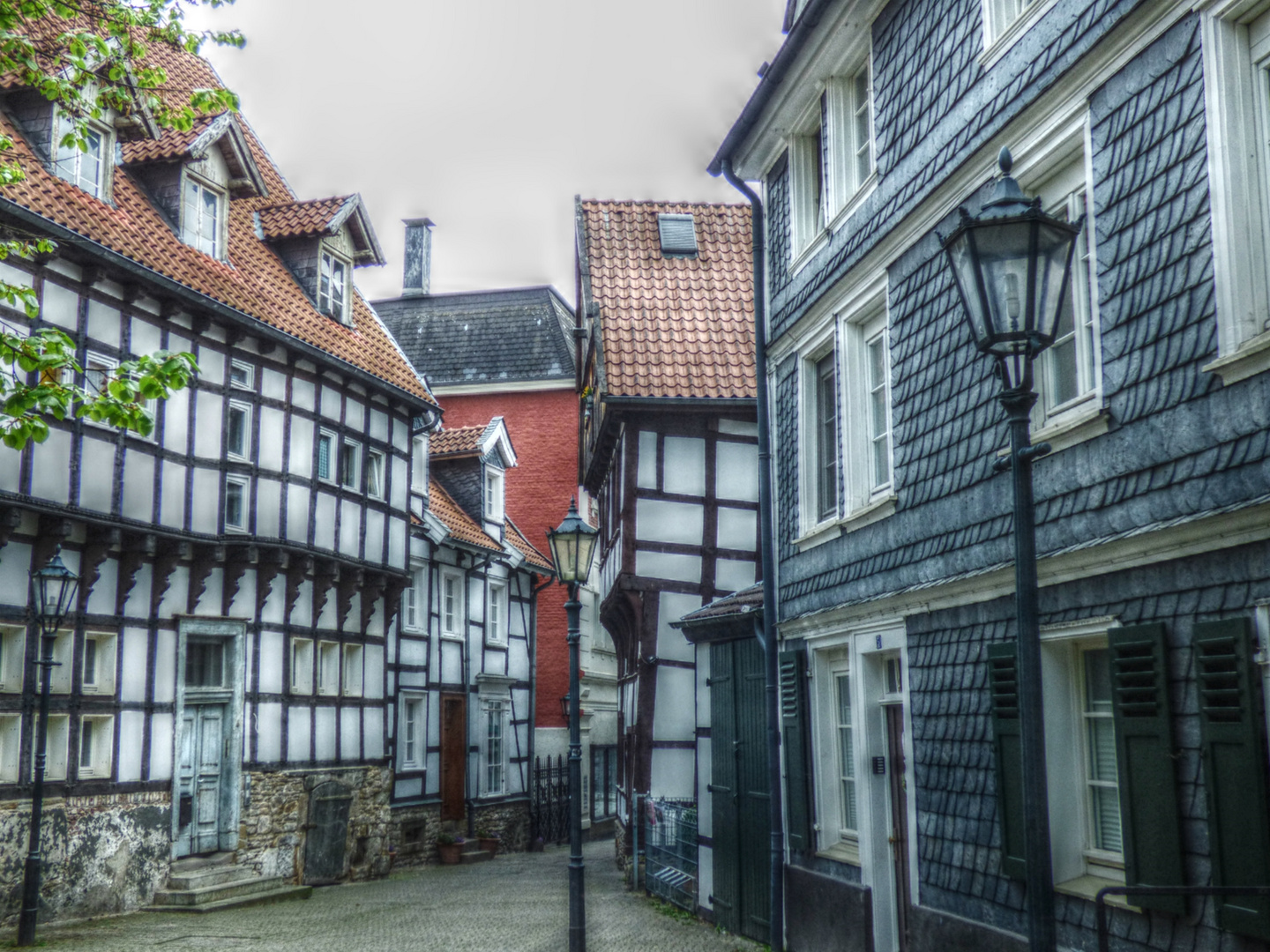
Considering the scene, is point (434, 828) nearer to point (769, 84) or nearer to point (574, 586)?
point (574, 586)

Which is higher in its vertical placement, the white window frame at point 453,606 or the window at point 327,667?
the white window frame at point 453,606

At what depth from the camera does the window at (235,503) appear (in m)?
19.1

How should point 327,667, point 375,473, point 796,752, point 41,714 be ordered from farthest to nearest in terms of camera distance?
1. point 375,473
2. point 327,667
3. point 41,714
4. point 796,752

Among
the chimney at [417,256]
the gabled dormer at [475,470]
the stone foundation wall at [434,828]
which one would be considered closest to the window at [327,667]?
the stone foundation wall at [434,828]

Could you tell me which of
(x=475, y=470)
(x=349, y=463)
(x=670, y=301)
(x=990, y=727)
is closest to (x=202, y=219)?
(x=349, y=463)

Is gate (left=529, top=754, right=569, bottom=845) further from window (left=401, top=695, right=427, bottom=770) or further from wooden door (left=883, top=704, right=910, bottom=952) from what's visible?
wooden door (left=883, top=704, right=910, bottom=952)

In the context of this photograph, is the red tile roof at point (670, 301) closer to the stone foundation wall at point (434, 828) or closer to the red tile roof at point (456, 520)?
the red tile roof at point (456, 520)

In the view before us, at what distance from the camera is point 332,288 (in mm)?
23609

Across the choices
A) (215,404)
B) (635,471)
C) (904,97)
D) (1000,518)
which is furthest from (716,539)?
(1000,518)

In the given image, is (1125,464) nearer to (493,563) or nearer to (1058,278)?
(1058,278)

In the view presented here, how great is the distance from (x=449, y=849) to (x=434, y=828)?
49 cm

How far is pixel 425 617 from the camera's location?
26875 mm

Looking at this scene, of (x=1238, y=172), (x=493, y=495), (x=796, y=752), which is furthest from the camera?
(x=493, y=495)

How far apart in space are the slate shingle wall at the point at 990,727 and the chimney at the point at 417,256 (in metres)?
32.8
